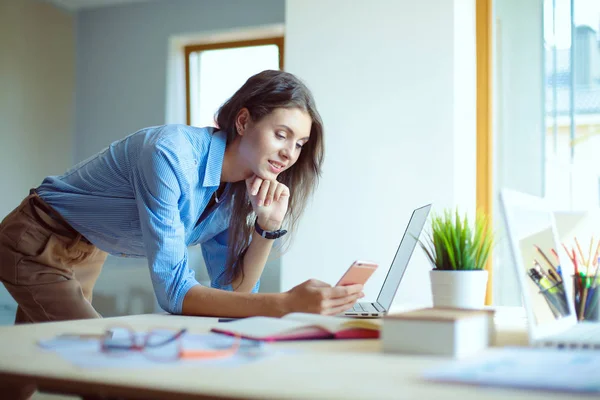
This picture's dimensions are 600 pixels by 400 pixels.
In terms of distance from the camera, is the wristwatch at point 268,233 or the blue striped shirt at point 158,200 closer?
the blue striped shirt at point 158,200

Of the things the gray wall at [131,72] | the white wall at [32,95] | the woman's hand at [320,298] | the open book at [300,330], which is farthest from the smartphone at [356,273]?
the white wall at [32,95]

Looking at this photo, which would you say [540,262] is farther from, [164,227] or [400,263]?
[164,227]

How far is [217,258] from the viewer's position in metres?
1.92

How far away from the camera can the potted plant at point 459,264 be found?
1.34 meters

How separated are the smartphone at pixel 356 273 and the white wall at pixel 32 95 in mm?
4096

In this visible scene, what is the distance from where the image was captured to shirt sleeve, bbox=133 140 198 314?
143 cm

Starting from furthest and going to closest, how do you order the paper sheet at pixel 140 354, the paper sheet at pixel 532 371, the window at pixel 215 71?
the window at pixel 215 71 < the paper sheet at pixel 140 354 < the paper sheet at pixel 532 371

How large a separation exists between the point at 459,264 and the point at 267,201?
657mm

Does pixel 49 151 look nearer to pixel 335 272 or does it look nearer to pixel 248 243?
pixel 335 272

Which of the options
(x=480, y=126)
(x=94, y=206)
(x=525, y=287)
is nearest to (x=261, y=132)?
(x=94, y=206)

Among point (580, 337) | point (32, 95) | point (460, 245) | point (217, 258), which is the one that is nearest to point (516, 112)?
point (217, 258)

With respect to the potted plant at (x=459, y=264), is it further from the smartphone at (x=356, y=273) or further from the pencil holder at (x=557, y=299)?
the pencil holder at (x=557, y=299)

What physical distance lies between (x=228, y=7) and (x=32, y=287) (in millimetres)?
3512

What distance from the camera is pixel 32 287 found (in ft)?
5.69
